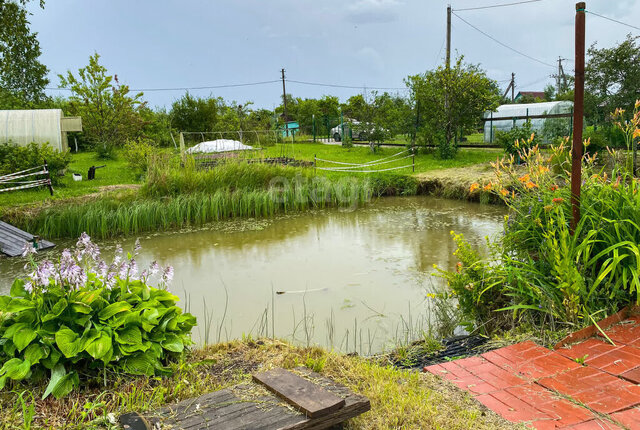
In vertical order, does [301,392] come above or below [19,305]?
below

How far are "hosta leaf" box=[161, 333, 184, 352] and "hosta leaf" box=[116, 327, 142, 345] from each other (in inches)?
5.1

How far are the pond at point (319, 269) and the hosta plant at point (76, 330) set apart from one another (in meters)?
1.24

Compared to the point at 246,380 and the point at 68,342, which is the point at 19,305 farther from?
the point at 246,380

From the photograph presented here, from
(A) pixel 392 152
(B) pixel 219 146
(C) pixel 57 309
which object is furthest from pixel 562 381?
(A) pixel 392 152

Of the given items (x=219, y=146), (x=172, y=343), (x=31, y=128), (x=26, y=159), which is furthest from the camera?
(x=219, y=146)

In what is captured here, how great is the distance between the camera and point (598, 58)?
40.2ft

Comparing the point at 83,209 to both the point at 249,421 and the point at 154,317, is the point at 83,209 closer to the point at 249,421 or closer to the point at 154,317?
the point at 154,317

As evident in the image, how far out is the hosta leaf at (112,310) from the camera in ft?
7.29

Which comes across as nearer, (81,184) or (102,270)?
(102,270)

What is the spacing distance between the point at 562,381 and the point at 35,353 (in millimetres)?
2326

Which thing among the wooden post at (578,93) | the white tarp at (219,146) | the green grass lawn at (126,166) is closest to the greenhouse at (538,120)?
the green grass lawn at (126,166)

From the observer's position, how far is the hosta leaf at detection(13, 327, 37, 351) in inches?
80.1

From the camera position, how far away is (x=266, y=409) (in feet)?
6.21

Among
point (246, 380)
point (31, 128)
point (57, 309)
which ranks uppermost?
point (31, 128)
